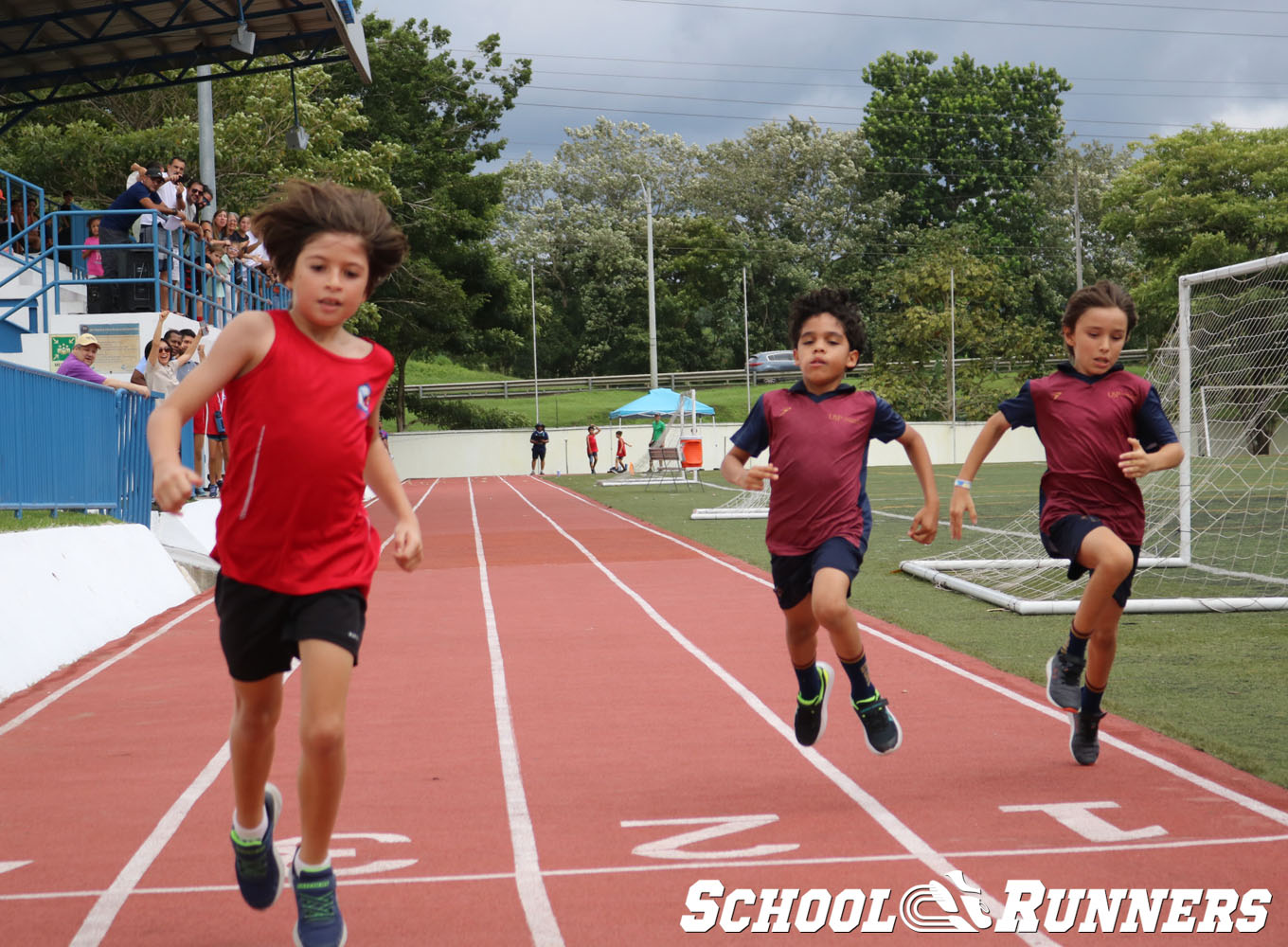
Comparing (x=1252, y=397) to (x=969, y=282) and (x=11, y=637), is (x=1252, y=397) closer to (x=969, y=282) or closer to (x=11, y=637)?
(x=11, y=637)

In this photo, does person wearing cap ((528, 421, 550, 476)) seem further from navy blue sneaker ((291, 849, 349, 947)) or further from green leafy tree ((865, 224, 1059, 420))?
navy blue sneaker ((291, 849, 349, 947))

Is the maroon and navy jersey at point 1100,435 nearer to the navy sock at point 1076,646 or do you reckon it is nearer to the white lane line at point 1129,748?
the navy sock at point 1076,646

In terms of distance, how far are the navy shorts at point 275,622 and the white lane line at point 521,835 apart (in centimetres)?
94

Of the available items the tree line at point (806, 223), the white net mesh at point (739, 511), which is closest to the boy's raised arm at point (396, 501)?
the white net mesh at point (739, 511)

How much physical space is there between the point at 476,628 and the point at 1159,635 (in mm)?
4989

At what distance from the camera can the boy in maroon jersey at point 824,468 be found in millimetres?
5543

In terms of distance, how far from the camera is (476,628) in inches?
426

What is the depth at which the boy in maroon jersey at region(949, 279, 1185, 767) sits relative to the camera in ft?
18.9

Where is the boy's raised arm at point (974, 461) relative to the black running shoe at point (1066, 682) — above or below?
above

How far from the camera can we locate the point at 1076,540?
5.79m

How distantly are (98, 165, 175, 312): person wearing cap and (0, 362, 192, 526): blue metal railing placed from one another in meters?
5.02

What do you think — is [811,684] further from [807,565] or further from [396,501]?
[396,501]

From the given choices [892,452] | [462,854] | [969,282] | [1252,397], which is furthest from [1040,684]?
[969,282]

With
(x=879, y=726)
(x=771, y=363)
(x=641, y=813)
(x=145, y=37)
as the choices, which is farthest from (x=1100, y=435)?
(x=771, y=363)
